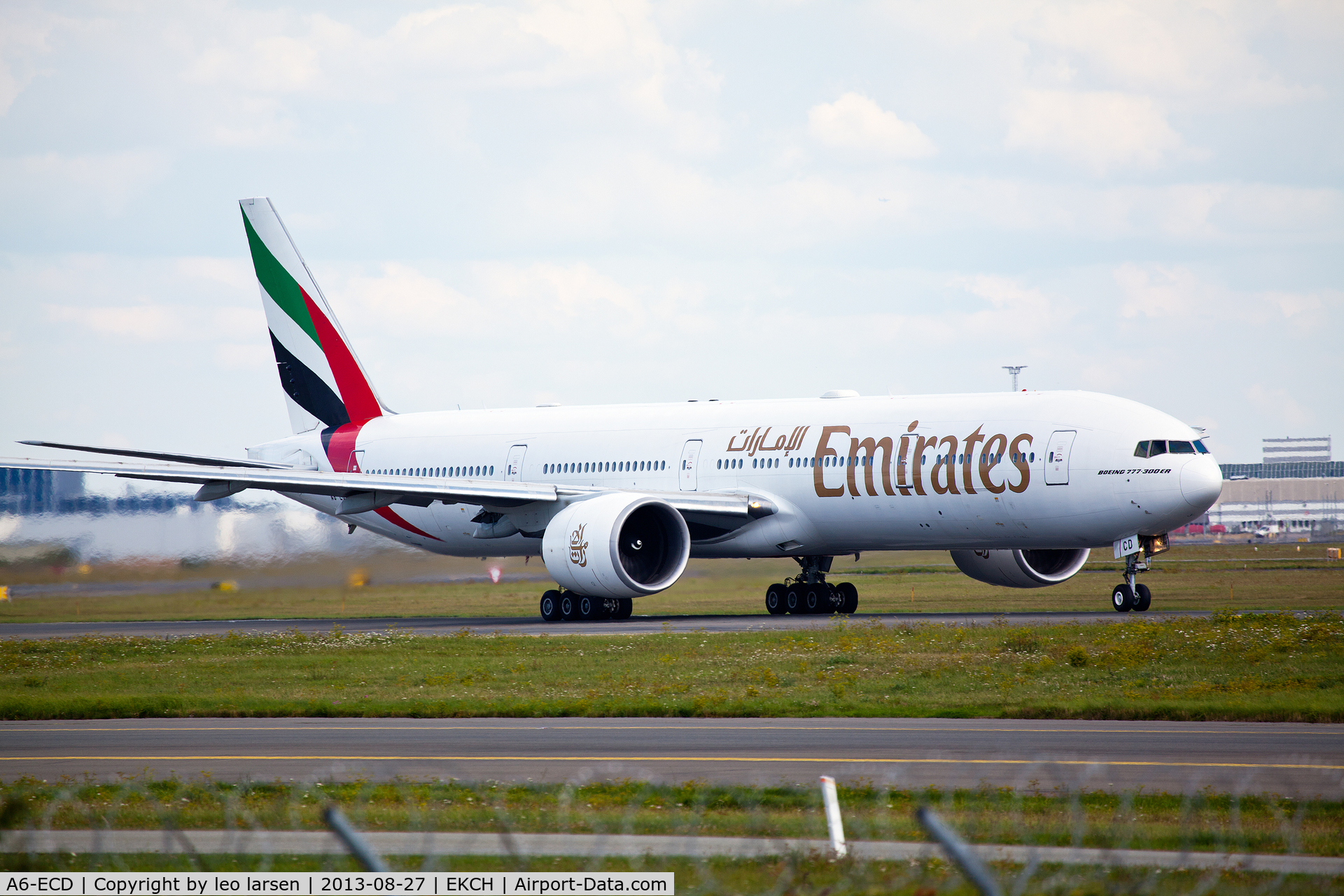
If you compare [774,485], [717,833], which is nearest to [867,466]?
[774,485]

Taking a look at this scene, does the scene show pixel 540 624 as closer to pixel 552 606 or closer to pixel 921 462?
pixel 552 606

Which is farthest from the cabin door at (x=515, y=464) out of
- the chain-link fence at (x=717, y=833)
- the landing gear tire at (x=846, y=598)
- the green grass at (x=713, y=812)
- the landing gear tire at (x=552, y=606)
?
the green grass at (x=713, y=812)

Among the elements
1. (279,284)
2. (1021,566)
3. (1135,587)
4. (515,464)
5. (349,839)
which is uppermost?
(279,284)

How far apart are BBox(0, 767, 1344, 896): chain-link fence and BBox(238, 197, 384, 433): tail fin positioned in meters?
32.4

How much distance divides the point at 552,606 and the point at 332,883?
27.4m

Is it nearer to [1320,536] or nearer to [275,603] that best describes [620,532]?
[275,603]

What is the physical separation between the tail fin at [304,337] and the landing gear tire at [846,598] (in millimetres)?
16105

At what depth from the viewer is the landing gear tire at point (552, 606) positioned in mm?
35844

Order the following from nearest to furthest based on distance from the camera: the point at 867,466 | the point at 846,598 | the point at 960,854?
the point at 960,854 → the point at 867,466 → the point at 846,598

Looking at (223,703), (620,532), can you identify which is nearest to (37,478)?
(620,532)

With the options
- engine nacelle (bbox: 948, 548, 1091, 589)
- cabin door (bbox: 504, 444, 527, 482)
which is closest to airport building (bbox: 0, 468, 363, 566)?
cabin door (bbox: 504, 444, 527, 482)

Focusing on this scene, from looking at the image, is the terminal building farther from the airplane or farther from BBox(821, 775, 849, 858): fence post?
BBox(821, 775, 849, 858): fence post

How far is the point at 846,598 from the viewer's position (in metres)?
36.1

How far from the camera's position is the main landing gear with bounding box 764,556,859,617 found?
118 feet
